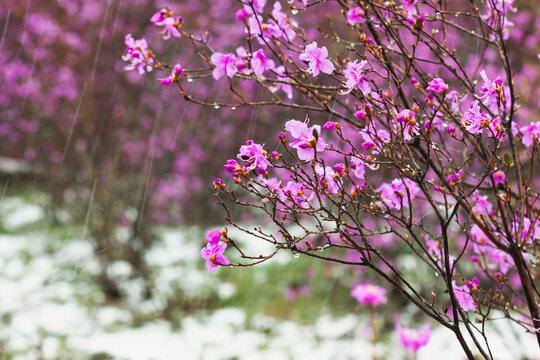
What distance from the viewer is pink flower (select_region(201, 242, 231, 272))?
1.65 m

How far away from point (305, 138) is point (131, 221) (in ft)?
17.8

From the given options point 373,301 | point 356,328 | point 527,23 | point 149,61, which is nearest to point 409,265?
point 356,328

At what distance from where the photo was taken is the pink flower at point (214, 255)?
165 cm

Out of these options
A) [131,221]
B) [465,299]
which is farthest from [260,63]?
[131,221]

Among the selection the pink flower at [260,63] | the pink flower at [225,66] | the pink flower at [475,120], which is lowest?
the pink flower at [475,120]

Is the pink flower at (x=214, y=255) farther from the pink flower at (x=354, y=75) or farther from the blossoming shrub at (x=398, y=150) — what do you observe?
A: the pink flower at (x=354, y=75)

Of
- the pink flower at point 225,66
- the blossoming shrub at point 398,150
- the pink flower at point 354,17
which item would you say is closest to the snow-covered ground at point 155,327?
the blossoming shrub at point 398,150

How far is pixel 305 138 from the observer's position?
161 cm

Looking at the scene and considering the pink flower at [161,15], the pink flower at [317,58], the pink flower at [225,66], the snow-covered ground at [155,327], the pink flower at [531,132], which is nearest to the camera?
the pink flower at [317,58]

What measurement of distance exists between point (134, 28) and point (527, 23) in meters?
5.47

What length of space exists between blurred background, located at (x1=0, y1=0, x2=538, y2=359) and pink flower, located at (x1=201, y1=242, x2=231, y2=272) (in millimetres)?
3411

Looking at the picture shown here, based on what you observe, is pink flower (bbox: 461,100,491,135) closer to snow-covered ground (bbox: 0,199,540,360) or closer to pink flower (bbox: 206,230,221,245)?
pink flower (bbox: 206,230,221,245)

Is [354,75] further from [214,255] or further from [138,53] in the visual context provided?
[138,53]

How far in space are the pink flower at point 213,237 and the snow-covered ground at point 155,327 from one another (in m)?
3.24
